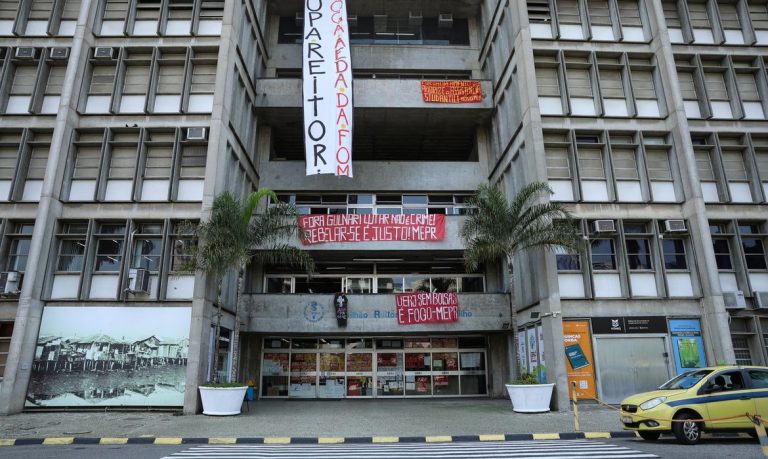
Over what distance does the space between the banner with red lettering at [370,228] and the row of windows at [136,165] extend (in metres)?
5.46

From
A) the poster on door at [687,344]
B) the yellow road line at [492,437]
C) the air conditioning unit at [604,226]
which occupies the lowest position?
the yellow road line at [492,437]

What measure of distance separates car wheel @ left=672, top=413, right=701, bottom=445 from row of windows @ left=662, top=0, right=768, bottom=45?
723 inches

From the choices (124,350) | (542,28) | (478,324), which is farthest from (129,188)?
(542,28)

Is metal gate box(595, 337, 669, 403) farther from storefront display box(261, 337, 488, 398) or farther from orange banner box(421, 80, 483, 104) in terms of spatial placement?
orange banner box(421, 80, 483, 104)

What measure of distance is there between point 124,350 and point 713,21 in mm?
28566

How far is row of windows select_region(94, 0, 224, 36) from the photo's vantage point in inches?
839

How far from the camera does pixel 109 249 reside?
19.5 m

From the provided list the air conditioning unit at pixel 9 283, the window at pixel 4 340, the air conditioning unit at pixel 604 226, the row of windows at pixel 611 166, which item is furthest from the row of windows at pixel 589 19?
the window at pixel 4 340

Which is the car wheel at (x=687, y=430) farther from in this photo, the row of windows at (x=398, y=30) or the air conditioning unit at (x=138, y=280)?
the row of windows at (x=398, y=30)

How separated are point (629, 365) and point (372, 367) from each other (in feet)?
38.0

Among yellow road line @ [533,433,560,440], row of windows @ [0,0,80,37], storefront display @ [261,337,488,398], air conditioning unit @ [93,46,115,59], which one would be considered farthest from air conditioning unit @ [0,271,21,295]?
yellow road line @ [533,433,560,440]

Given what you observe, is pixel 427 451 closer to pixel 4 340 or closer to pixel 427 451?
pixel 427 451

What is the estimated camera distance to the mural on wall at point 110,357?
17.5 meters

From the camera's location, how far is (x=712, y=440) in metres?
11.2
